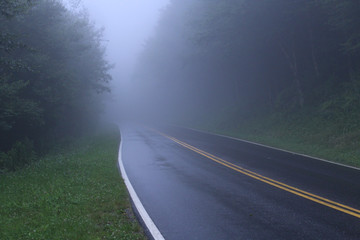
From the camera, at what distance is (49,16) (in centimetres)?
2034

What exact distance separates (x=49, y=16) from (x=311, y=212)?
1898cm

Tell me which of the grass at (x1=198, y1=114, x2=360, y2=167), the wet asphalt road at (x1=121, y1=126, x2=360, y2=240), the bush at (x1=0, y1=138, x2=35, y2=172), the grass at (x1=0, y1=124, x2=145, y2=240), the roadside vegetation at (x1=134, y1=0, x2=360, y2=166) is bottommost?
the bush at (x1=0, y1=138, x2=35, y2=172)

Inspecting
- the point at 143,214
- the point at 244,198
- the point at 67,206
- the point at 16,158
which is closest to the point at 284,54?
the point at 16,158

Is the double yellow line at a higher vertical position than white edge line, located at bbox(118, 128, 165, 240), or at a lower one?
higher

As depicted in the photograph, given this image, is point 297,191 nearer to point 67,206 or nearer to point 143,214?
point 143,214

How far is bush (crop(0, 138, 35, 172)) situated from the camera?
15.6 meters

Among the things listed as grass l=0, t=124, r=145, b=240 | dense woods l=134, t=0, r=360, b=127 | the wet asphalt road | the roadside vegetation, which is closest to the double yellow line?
the wet asphalt road

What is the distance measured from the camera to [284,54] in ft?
84.5

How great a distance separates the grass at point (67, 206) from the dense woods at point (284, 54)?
1334 centimetres

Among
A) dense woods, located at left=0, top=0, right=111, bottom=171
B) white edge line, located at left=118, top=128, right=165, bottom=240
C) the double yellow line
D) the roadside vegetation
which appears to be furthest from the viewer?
the roadside vegetation

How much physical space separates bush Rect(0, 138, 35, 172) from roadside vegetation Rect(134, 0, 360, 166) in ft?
42.4

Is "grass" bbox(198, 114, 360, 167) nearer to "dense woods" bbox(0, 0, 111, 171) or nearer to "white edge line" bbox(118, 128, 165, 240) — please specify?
"white edge line" bbox(118, 128, 165, 240)

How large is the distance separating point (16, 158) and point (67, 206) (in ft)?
34.3

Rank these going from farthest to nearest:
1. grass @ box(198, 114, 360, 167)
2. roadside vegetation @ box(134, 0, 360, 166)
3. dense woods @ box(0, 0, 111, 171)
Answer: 1. roadside vegetation @ box(134, 0, 360, 166)
2. dense woods @ box(0, 0, 111, 171)
3. grass @ box(198, 114, 360, 167)
